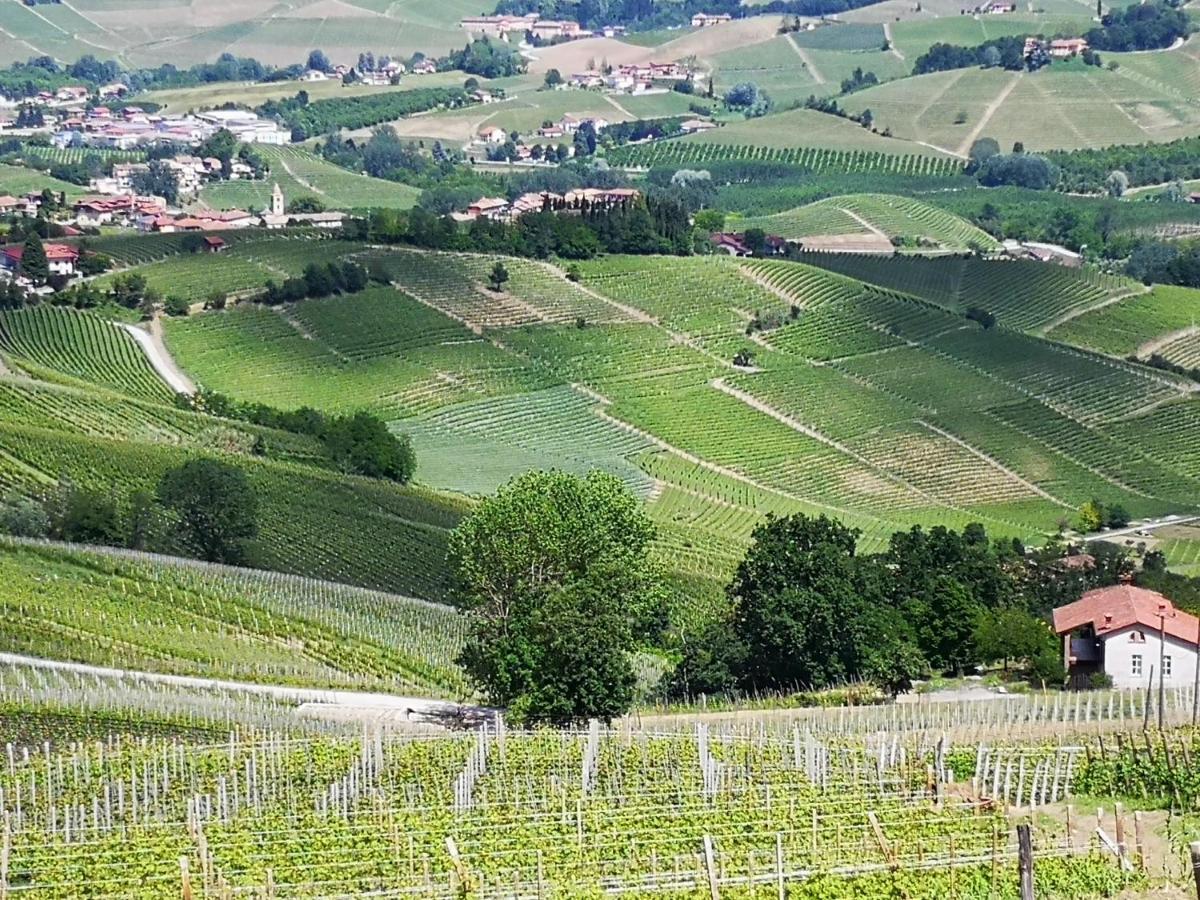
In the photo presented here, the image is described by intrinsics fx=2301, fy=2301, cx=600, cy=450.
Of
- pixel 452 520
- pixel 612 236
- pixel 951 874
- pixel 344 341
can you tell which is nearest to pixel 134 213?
pixel 612 236

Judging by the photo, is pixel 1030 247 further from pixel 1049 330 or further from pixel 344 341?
pixel 344 341

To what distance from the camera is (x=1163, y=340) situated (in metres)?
126

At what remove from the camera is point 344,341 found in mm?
110312

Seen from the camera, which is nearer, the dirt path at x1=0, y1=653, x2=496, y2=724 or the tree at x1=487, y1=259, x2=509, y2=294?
the dirt path at x1=0, y1=653, x2=496, y2=724

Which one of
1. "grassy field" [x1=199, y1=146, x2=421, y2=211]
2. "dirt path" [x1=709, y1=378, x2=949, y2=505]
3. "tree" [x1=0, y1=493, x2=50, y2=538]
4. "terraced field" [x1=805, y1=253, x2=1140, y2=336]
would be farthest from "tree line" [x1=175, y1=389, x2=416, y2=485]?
"grassy field" [x1=199, y1=146, x2=421, y2=211]

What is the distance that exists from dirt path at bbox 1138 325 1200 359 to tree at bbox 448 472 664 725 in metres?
73.8

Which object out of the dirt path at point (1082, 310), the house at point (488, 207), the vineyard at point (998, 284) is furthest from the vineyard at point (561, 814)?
the house at point (488, 207)

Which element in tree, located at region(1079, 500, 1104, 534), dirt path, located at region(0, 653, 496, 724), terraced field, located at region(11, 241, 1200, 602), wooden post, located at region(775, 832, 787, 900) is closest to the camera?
wooden post, located at region(775, 832, 787, 900)

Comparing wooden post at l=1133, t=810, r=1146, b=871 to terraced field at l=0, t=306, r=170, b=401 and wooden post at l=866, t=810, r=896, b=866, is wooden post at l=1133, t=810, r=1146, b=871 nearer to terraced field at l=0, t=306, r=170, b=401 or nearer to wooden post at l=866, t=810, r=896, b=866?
wooden post at l=866, t=810, r=896, b=866

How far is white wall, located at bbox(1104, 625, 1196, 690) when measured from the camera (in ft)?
151

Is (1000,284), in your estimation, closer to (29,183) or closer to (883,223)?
(883,223)

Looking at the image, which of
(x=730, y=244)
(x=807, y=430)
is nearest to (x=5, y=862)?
(x=807, y=430)

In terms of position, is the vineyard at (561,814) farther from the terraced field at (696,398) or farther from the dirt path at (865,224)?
the dirt path at (865,224)

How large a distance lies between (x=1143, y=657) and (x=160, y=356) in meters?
67.1
